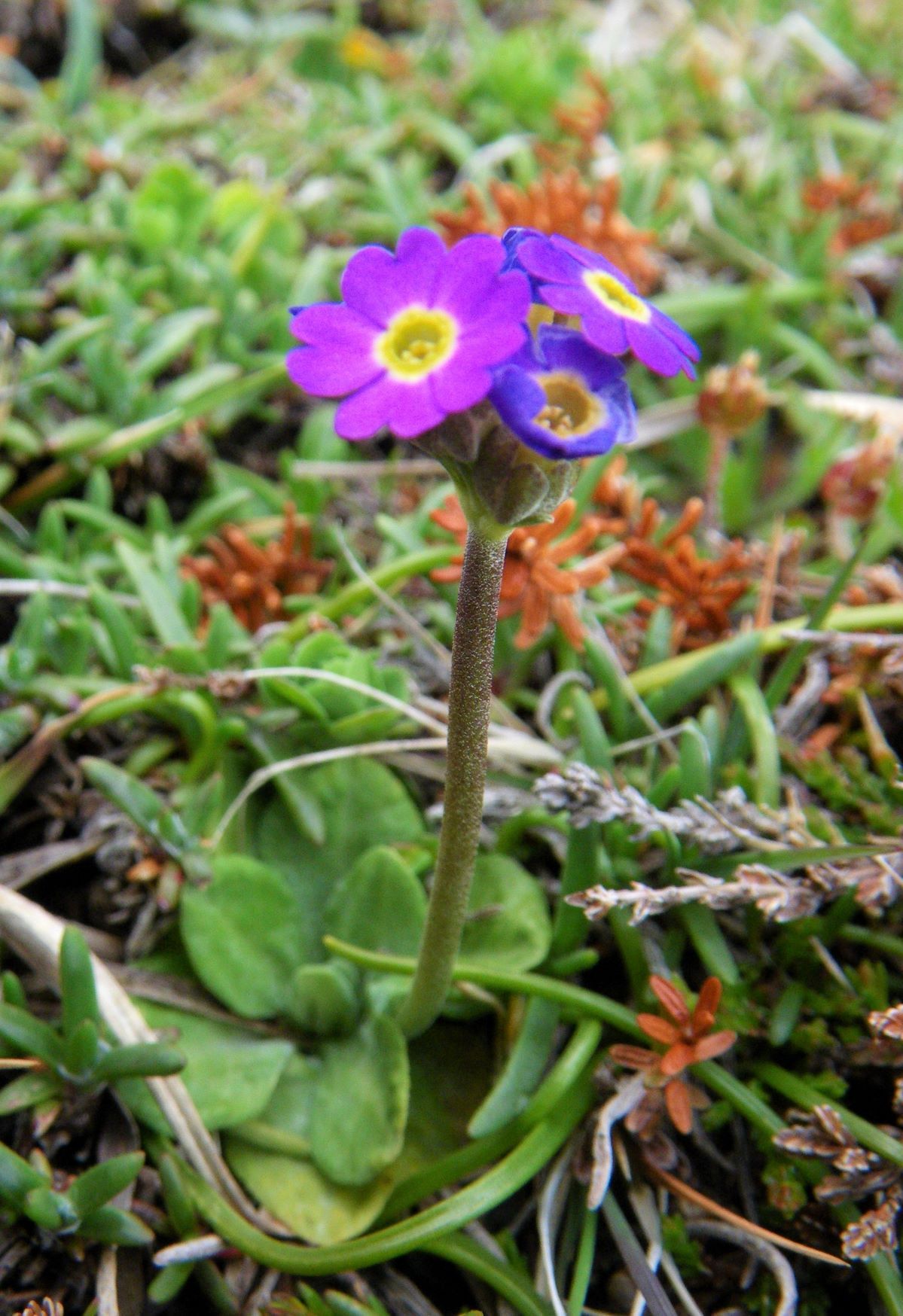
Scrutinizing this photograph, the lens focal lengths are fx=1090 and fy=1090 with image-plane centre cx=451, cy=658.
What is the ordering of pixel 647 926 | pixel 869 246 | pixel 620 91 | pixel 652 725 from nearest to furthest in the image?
pixel 647 926, pixel 652 725, pixel 869 246, pixel 620 91

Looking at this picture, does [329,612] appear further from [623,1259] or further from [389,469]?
[623,1259]

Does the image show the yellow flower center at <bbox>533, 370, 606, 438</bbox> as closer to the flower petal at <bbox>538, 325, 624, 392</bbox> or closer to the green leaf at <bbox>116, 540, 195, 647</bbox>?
the flower petal at <bbox>538, 325, 624, 392</bbox>

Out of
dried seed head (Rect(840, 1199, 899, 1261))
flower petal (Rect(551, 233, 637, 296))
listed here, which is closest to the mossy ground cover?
dried seed head (Rect(840, 1199, 899, 1261))

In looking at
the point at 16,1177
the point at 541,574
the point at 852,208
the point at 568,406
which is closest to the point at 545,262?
the point at 568,406

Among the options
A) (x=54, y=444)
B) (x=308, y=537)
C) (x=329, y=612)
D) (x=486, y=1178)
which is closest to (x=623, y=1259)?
(x=486, y=1178)

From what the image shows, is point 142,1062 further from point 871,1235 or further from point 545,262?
point 545,262

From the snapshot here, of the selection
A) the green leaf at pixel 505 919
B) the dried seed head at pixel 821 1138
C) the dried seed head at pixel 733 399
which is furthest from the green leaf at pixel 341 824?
the dried seed head at pixel 733 399

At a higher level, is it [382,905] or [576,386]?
[576,386]
